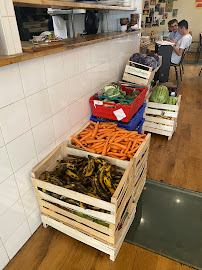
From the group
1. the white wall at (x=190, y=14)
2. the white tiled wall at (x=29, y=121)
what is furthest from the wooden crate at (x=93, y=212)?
the white wall at (x=190, y=14)

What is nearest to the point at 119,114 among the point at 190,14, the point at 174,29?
the point at 174,29

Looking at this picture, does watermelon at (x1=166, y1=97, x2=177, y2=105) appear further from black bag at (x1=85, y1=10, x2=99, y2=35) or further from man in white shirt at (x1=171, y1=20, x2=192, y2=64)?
man in white shirt at (x1=171, y1=20, x2=192, y2=64)

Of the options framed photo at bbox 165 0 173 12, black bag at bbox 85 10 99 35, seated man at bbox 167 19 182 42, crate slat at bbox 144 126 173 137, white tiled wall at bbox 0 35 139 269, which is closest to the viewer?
white tiled wall at bbox 0 35 139 269

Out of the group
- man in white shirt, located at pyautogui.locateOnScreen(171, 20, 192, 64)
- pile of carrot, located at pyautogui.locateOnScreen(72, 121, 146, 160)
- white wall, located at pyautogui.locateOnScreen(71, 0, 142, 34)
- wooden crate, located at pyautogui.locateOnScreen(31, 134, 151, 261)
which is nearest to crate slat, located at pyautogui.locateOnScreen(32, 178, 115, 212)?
wooden crate, located at pyautogui.locateOnScreen(31, 134, 151, 261)

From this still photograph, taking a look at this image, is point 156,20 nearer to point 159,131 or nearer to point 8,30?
point 159,131

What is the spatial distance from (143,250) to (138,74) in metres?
1.98

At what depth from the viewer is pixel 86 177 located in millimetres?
1516

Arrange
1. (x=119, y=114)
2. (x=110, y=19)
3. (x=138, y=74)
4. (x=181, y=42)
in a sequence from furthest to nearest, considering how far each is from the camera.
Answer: (x=181, y=42), (x=110, y=19), (x=138, y=74), (x=119, y=114)

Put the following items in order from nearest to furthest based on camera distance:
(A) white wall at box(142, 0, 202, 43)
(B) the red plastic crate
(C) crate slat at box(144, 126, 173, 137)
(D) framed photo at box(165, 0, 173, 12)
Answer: (B) the red plastic crate < (C) crate slat at box(144, 126, 173, 137) < (A) white wall at box(142, 0, 202, 43) < (D) framed photo at box(165, 0, 173, 12)

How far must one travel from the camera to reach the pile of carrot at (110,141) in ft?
5.52

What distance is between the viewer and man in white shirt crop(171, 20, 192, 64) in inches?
Answer: 169

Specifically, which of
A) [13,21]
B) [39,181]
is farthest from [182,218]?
[13,21]

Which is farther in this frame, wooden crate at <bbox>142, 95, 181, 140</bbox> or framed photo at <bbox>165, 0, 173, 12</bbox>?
framed photo at <bbox>165, 0, 173, 12</bbox>

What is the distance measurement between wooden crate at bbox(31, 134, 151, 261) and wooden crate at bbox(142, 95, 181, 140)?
116 cm
